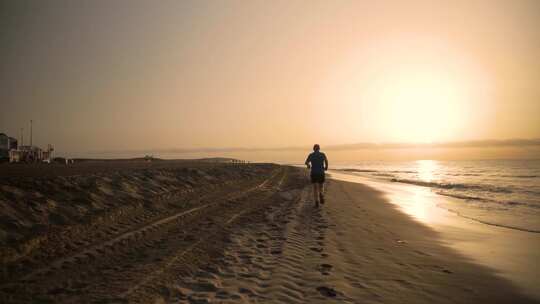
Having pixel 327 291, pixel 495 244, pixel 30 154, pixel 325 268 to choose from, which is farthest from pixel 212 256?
pixel 30 154

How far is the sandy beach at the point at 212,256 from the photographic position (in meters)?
4.62

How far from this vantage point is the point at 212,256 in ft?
20.9

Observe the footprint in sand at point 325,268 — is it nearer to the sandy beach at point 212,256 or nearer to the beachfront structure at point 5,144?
the sandy beach at point 212,256

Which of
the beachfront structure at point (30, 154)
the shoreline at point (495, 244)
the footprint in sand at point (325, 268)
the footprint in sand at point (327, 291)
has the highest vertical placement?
the beachfront structure at point (30, 154)

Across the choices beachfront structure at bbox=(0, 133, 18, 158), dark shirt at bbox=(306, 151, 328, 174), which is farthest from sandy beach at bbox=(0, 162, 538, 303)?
beachfront structure at bbox=(0, 133, 18, 158)

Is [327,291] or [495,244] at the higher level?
[327,291]

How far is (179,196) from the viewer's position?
49.6 ft

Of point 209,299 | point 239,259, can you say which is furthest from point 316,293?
point 239,259

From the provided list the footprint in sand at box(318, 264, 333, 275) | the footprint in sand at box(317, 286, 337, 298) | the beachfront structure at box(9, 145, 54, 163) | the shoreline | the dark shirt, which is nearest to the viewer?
the footprint in sand at box(317, 286, 337, 298)

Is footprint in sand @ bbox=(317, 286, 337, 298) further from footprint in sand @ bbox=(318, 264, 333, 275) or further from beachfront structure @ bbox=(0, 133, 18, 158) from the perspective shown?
beachfront structure @ bbox=(0, 133, 18, 158)

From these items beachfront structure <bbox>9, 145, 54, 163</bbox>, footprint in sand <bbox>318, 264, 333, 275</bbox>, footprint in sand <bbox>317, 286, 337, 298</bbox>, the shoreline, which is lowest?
the shoreline

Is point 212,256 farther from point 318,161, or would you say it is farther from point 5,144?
point 5,144

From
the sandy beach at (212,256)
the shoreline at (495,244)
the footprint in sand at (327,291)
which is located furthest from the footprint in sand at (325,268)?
the shoreline at (495,244)

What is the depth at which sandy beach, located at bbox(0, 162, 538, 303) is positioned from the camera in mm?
4625
